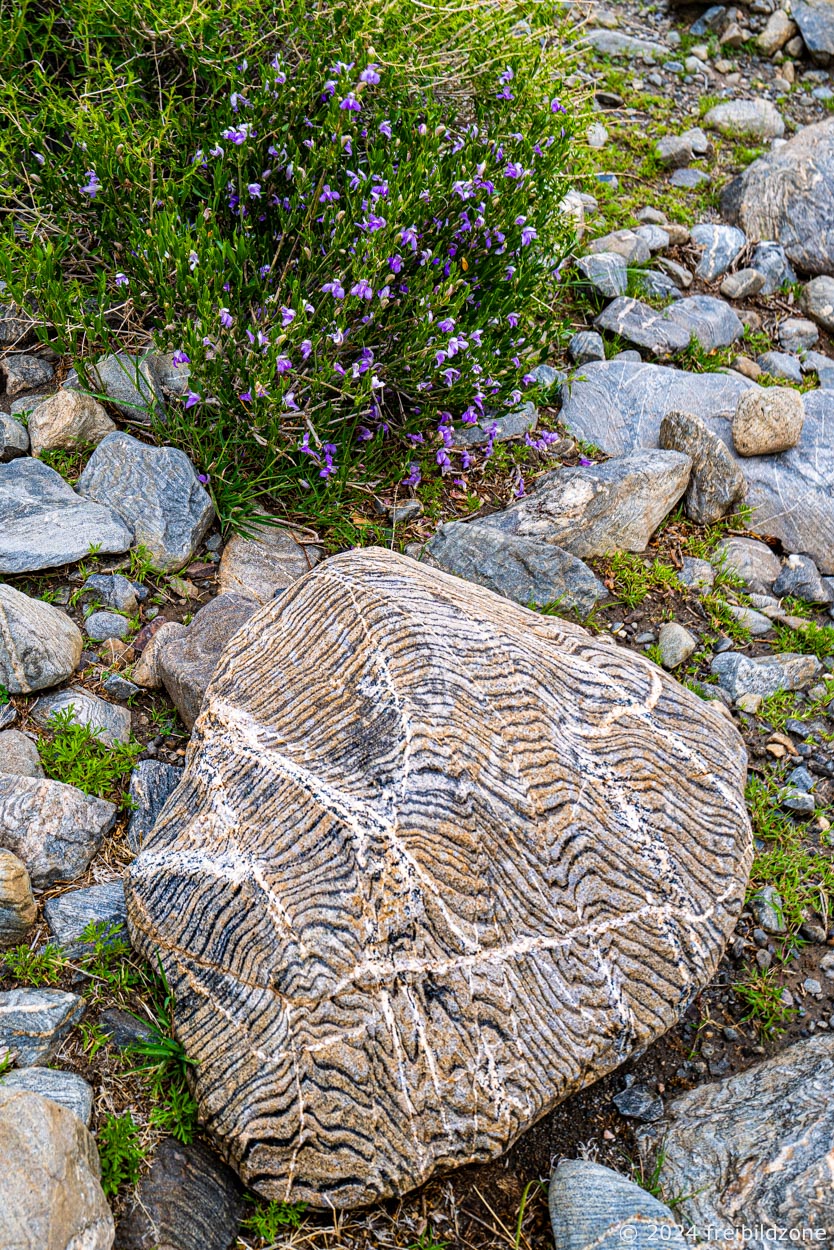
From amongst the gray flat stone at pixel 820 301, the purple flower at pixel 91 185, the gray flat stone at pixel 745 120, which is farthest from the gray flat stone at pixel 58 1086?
the gray flat stone at pixel 745 120

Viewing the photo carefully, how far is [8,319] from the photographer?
175 inches

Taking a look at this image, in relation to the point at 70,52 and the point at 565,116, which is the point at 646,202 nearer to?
the point at 565,116

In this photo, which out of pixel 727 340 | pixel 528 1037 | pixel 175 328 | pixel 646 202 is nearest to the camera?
pixel 528 1037

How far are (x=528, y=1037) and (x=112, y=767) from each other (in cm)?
159

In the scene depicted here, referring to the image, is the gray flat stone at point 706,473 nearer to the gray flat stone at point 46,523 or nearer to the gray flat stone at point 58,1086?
the gray flat stone at point 46,523

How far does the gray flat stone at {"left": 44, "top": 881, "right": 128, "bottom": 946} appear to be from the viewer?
115 inches

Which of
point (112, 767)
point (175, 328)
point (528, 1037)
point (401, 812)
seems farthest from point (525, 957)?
point (175, 328)

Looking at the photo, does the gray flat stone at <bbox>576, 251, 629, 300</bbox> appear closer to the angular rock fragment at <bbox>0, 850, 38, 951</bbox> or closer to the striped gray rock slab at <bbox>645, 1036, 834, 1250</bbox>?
the striped gray rock slab at <bbox>645, 1036, 834, 1250</bbox>

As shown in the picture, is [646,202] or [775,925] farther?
[646,202]

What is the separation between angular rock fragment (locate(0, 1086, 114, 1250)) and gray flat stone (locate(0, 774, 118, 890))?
0.85 meters

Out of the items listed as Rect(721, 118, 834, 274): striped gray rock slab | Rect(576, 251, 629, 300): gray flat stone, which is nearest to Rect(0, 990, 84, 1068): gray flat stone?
Rect(576, 251, 629, 300): gray flat stone

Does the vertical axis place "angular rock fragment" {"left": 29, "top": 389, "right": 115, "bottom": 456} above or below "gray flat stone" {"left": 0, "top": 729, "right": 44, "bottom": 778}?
above

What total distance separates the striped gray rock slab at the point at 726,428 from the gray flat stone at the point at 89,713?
278 cm

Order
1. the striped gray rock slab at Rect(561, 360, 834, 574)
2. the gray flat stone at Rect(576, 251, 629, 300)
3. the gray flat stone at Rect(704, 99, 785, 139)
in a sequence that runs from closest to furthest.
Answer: the striped gray rock slab at Rect(561, 360, 834, 574) < the gray flat stone at Rect(576, 251, 629, 300) < the gray flat stone at Rect(704, 99, 785, 139)
